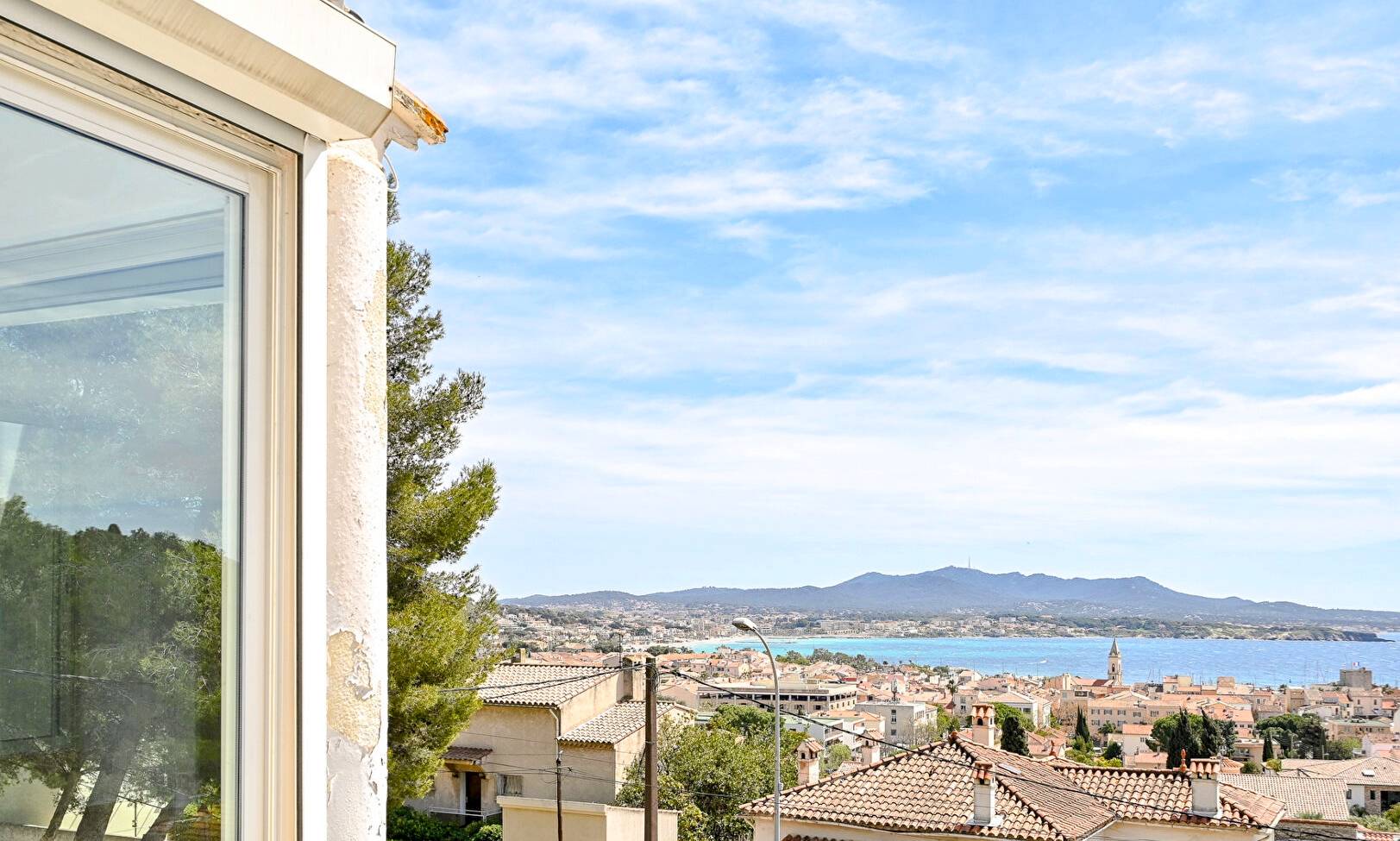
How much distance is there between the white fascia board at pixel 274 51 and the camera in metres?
1.06

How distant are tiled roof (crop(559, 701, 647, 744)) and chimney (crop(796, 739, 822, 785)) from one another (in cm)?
351

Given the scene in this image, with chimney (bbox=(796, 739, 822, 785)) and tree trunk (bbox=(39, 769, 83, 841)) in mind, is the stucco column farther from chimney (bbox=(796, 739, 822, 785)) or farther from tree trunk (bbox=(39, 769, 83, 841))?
chimney (bbox=(796, 739, 822, 785))

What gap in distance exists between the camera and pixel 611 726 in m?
23.5

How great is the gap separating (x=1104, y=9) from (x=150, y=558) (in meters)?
25.1

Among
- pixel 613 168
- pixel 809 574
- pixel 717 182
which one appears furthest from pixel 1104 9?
pixel 809 574

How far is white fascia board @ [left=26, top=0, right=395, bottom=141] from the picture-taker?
106cm

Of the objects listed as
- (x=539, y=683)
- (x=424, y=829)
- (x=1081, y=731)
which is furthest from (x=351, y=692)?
(x=1081, y=731)

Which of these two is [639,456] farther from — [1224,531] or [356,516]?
[1224,531]

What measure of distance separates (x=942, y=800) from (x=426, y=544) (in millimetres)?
7698

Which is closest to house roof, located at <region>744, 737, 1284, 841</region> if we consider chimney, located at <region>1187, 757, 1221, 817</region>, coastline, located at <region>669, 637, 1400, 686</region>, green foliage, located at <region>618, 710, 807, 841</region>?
chimney, located at <region>1187, 757, 1221, 817</region>

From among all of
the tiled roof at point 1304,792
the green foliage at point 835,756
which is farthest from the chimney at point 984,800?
the green foliage at point 835,756

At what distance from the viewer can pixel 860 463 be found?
105m

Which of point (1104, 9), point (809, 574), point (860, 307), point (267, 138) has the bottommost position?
point (809, 574)

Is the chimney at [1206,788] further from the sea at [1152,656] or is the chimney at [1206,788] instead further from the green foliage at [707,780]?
the sea at [1152,656]
